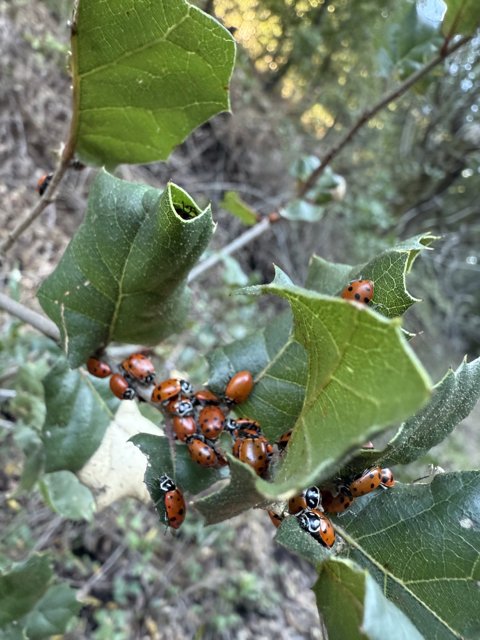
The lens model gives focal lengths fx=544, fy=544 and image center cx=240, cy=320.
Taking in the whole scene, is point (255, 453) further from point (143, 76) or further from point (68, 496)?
point (68, 496)

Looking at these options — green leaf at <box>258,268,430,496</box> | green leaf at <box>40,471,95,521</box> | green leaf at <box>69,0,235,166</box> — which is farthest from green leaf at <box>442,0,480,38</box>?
green leaf at <box>40,471,95,521</box>

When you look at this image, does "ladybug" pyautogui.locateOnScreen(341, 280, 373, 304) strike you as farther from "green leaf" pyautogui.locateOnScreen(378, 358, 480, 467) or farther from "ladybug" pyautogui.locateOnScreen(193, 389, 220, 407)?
"ladybug" pyautogui.locateOnScreen(193, 389, 220, 407)

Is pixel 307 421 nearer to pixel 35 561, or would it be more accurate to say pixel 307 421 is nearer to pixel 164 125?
pixel 164 125

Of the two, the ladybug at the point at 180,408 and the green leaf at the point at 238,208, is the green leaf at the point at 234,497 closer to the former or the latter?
the ladybug at the point at 180,408

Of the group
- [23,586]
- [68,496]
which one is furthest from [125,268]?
[68,496]

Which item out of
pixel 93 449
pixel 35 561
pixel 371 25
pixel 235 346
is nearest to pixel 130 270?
pixel 235 346

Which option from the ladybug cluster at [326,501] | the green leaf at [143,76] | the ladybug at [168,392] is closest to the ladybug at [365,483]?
the ladybug cluster at [326,501]
